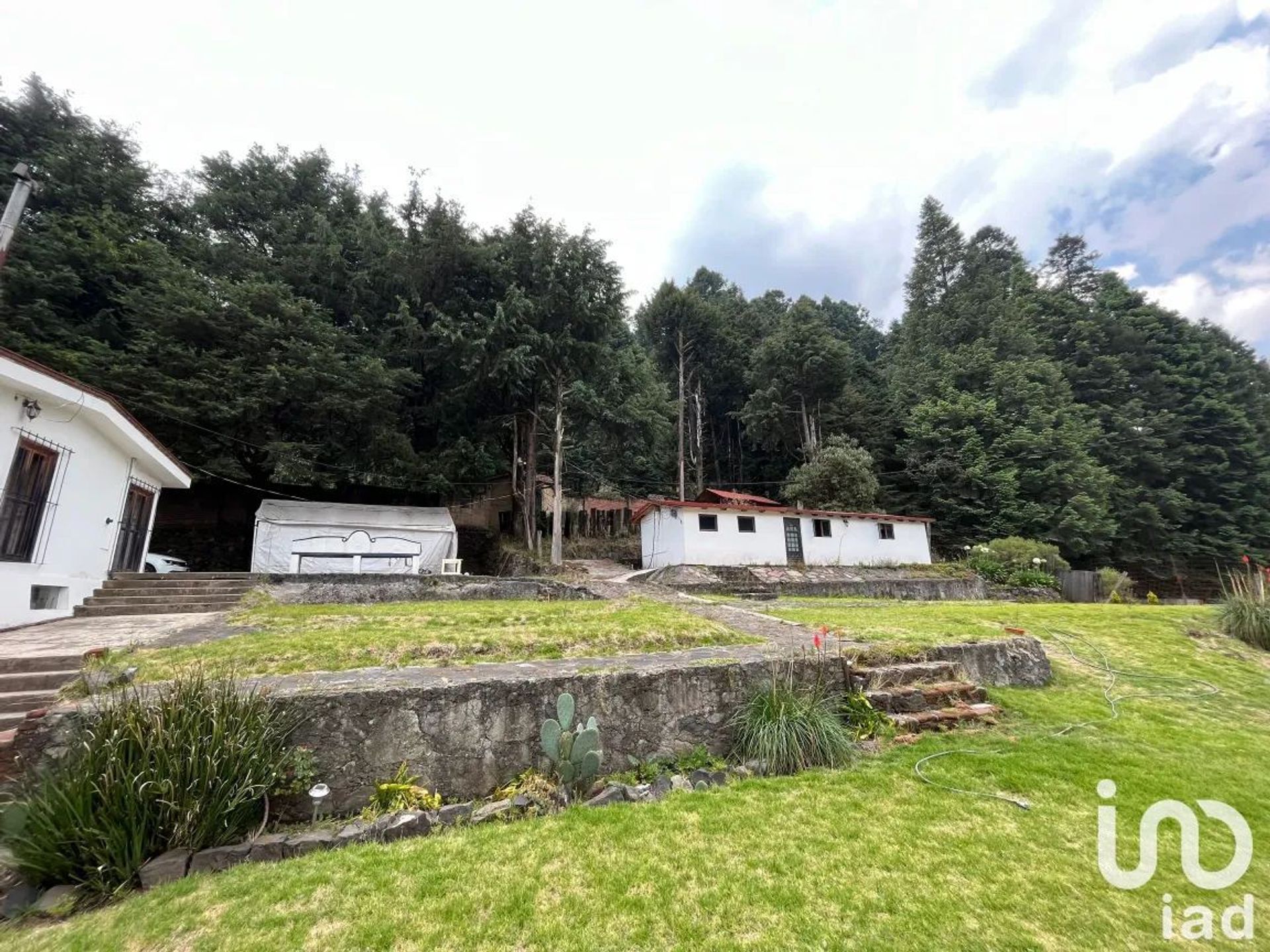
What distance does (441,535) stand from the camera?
586 inches

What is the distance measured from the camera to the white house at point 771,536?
50.6ft

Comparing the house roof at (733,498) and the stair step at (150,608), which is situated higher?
the house roof at (733,498)

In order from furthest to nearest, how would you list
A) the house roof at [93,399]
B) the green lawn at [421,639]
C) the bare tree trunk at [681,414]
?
the bare tree trunk at [681,414] → the house roof at [93,399] → the green lawn at [421,639]

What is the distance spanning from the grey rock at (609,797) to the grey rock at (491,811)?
465mm

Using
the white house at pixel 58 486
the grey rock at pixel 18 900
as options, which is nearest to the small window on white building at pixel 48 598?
the white house at pixel 58 486

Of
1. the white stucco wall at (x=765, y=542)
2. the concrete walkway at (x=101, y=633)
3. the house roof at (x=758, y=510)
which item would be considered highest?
the house roof at (x=758, y=510)

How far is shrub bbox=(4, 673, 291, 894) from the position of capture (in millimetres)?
2244

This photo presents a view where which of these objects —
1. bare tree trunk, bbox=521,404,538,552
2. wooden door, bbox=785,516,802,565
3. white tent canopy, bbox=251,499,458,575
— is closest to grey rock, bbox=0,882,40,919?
white tent canopy, bbox=251,499,458,575

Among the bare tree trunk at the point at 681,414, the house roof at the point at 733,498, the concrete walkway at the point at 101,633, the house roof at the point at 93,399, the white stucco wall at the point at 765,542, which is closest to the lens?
the concrete walkway at the point at 101,633

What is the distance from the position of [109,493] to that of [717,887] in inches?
424

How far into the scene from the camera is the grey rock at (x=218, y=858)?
2.33m

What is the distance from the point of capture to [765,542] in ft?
52.8

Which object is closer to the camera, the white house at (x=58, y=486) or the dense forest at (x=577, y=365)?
the white house at (x=58, y=486)

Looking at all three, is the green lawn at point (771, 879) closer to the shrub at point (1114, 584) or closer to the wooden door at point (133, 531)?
the wooden door at point (133, 531)
